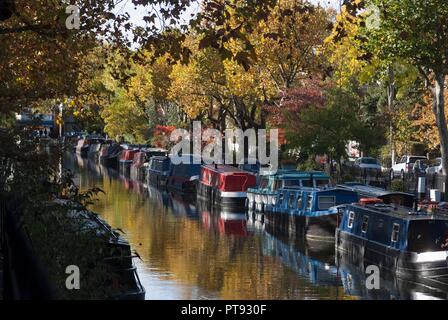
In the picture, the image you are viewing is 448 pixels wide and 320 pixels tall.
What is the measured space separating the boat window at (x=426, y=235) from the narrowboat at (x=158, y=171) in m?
49.9

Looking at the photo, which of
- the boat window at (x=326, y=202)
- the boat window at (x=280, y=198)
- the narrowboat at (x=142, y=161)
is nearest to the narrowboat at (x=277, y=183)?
the boat window at (x=280, y=198)

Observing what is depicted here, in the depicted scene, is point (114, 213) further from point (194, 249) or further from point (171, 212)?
point (194, 249)

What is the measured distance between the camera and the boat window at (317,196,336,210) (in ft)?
149

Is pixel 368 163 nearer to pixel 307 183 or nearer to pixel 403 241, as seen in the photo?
pixel 307 183

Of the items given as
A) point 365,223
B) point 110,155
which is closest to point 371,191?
point 365,223

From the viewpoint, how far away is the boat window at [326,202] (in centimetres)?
4528

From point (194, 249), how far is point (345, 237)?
7377 mm

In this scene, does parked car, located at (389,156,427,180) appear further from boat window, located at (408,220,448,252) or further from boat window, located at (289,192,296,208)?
boat window, located at (408,220,448,252)

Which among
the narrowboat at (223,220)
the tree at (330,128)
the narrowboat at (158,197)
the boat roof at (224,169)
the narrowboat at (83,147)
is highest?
the tree at (330,128)

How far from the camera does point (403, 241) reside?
3391cm

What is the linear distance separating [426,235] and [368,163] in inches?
1612

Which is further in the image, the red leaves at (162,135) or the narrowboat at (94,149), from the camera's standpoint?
the narrowboat at (94,149)

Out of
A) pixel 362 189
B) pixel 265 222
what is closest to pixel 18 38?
pixel 362 189

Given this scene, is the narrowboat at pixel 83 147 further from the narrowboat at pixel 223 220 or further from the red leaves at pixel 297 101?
the narrowboat at pixel 223 220
